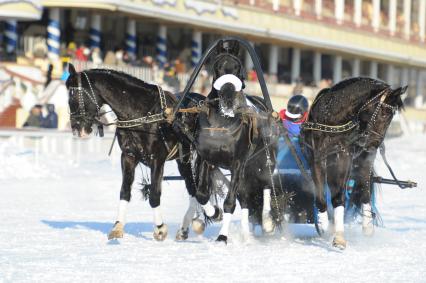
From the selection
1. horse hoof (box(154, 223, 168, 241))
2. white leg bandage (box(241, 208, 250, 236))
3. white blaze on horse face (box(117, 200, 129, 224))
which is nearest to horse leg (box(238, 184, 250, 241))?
white leg bandage (box(241, 208, 250, 236))

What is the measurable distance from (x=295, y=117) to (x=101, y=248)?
3.01m

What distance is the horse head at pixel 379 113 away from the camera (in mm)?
11242

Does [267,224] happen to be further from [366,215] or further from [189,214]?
[366,215]

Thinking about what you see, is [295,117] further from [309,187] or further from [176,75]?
[176,75]

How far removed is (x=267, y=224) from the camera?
1196 centimetres

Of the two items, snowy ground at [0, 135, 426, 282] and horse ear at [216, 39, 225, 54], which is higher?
horse ear at [216, 39, 225, 54]

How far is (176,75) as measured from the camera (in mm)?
33219

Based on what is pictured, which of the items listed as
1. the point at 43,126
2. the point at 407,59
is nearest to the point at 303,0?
the point at 407,59

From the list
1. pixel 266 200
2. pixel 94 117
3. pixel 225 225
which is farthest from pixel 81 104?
pixel 266 200

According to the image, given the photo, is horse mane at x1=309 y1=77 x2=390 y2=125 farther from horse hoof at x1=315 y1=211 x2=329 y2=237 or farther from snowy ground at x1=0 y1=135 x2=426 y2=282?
snowy ground at x1=0 y1=135 x2=426 y2=282

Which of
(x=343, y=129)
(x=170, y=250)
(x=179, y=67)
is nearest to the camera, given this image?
Result: (x=170, y=250)

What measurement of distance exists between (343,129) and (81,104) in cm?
268

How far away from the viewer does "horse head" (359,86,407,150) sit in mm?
11242

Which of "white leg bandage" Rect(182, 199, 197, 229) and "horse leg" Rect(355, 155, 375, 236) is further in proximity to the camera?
"horse leg" Rect(355, 155, 375, 236)
